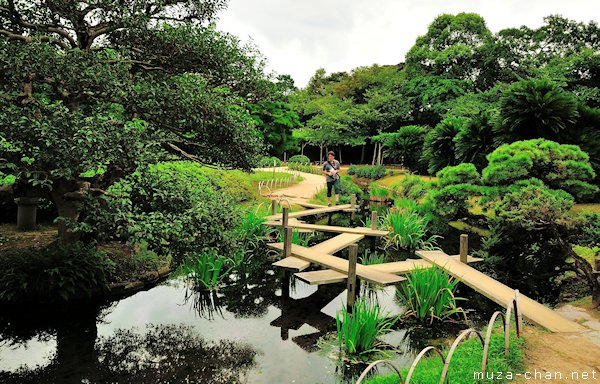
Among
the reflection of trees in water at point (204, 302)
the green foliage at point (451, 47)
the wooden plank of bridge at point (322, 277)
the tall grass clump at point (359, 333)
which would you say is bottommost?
the reflection of trees in water at point (204, 302)

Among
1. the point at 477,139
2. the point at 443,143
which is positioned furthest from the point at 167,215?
the point at 443,143

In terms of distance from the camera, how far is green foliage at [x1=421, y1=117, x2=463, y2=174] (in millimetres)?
12655

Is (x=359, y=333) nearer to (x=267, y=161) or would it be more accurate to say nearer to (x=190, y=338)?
(x=190, y=338)

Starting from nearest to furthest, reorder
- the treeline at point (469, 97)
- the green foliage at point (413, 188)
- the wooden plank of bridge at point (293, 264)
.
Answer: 1. the wooden plank of bridge at point (293, 264)
2. the treeline at point (469, 97)
3. the green foliage at point (413, 188)

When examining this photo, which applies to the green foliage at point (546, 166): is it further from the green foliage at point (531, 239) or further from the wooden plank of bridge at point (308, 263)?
the wooden plank of bridge at point (308, 263)

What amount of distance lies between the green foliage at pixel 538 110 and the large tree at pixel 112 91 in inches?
260

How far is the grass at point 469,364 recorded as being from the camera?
3.71 meters

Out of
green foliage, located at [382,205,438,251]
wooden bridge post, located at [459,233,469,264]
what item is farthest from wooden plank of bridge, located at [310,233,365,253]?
wooden bridge post, located at [459,233,469,264]

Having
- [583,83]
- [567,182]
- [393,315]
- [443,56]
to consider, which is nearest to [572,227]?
[567,182]

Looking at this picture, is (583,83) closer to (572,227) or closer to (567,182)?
(567,182)

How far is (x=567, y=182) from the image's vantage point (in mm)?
7137

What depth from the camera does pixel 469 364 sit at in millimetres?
3932

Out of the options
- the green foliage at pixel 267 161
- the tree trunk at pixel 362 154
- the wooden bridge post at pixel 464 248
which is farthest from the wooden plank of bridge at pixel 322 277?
the tree trunk at pixel 362 154

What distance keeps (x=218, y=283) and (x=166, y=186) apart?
8.79 ft
